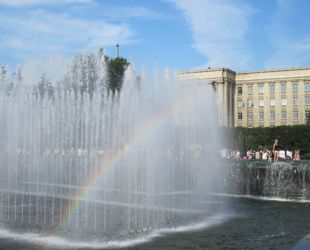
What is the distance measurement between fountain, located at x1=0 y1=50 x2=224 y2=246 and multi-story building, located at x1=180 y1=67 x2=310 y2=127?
60283mm

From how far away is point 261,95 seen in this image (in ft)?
285

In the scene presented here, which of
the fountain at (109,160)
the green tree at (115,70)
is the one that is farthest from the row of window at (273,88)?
the fountain at (109,160)

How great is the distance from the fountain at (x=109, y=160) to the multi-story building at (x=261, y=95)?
2373 inches

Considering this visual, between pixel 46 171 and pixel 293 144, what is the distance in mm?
30707

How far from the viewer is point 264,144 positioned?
50.0 m

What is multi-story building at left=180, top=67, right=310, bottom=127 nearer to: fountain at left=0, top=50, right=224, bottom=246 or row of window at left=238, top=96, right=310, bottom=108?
row of window at left=238, top=96, right=310, bottom=108

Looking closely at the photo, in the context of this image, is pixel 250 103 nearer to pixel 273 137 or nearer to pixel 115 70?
pixel 273 137

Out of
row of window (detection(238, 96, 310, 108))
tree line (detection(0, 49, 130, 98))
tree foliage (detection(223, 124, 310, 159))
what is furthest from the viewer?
row of window (detection(238, 96, 310, 108))

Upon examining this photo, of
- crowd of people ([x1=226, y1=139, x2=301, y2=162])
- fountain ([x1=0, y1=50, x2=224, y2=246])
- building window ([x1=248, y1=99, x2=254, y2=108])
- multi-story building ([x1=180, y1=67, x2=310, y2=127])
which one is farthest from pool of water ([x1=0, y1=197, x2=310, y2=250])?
building window ([x1=248, y1=99, x2=254, y2=108])

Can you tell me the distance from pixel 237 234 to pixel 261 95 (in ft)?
254

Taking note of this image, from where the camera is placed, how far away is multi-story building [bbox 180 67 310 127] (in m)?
83.1

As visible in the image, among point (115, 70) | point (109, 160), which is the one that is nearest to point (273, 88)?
point (115, 70)

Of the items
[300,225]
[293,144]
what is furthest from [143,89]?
[293,144]

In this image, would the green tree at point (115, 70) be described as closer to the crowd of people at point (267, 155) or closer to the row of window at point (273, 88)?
the crowd of people at point (267, 155)
